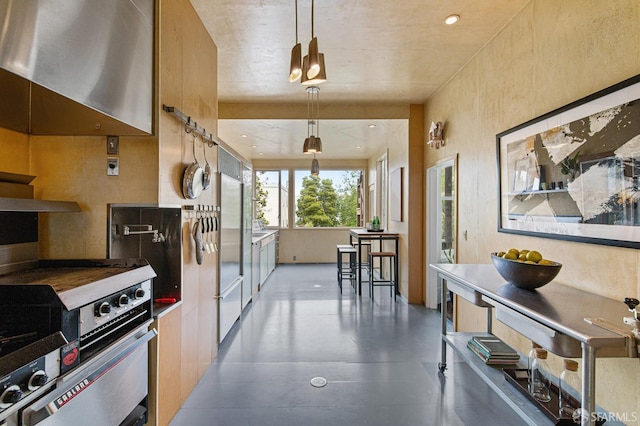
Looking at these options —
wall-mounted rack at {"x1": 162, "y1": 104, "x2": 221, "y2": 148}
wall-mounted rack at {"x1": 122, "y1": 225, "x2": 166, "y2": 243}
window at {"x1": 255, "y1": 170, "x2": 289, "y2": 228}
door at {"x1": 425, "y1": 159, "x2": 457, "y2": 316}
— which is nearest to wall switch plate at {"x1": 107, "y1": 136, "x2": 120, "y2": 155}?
wall-mounted rack at {"x1": 162, "y1": 104, "x2": 221, "y2": 148}

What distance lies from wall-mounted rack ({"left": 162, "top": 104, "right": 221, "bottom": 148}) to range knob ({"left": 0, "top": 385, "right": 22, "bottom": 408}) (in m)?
1.50

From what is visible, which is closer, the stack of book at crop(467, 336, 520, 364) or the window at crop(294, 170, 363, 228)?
the stack of book at crop(467, 336, 520, 364)

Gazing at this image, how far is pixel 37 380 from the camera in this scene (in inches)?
40.7

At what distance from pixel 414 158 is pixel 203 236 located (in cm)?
333

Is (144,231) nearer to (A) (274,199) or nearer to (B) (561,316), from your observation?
(B) (561,316)

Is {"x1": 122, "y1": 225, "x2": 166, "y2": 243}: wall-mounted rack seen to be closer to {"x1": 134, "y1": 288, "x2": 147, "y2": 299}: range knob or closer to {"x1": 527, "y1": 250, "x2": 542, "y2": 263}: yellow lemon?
{"x1": 134, "y1": 288, "x2": 147, "y2": 299}: range knob

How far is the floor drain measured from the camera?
8.07 feet

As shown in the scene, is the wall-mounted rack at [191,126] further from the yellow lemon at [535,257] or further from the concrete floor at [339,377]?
the yellow lemon at [535,257]

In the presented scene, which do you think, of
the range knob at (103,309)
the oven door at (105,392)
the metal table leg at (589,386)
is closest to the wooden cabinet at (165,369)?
the oven door at (105,392)

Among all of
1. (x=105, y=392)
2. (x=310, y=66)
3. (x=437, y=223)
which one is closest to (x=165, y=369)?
(x=105, y=392)

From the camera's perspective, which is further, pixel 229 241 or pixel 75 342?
pixel 229 241

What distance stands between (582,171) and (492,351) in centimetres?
130

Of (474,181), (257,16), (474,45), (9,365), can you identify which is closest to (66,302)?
(9,365)

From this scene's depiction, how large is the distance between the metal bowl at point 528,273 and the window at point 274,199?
6.91 meters
